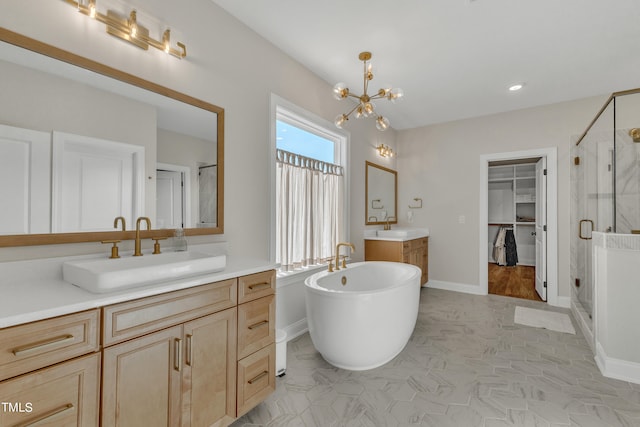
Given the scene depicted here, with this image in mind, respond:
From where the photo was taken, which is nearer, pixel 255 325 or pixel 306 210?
pixel 255 325

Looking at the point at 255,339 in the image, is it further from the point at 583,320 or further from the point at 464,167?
the point at 464,167

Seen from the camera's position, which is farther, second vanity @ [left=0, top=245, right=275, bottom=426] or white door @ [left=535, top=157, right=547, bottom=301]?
white door @ [left=535, top=157, right=547, bottom=301]

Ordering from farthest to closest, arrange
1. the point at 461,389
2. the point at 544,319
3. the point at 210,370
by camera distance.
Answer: the point at 544,319, the point at 461,389, the point at 210,370

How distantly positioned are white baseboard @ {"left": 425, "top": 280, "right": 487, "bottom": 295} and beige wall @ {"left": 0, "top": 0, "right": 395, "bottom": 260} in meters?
3.37

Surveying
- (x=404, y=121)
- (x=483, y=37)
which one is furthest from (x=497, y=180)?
(x=483, y=37)

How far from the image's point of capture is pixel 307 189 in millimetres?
3141

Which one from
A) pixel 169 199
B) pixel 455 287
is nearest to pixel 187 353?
pixel 169 199

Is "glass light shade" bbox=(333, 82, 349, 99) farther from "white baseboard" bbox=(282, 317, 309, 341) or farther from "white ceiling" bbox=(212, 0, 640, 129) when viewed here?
"white baseboard" bbox=(282, 317, 309, 341)

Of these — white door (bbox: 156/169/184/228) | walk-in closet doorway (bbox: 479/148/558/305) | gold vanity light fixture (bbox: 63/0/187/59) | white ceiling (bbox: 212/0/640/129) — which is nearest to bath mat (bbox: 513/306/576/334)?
walk-in closet doorway (bbox: 479/148/558/305)

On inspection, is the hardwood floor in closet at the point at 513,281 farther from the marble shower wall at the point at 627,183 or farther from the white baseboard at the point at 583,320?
the marble shower wall at the point at 627,183

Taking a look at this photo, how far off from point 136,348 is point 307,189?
2192 millimetres

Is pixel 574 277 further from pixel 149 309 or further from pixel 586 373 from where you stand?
pixel 149 309

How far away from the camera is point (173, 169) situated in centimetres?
188

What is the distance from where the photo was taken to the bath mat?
10.5ft
